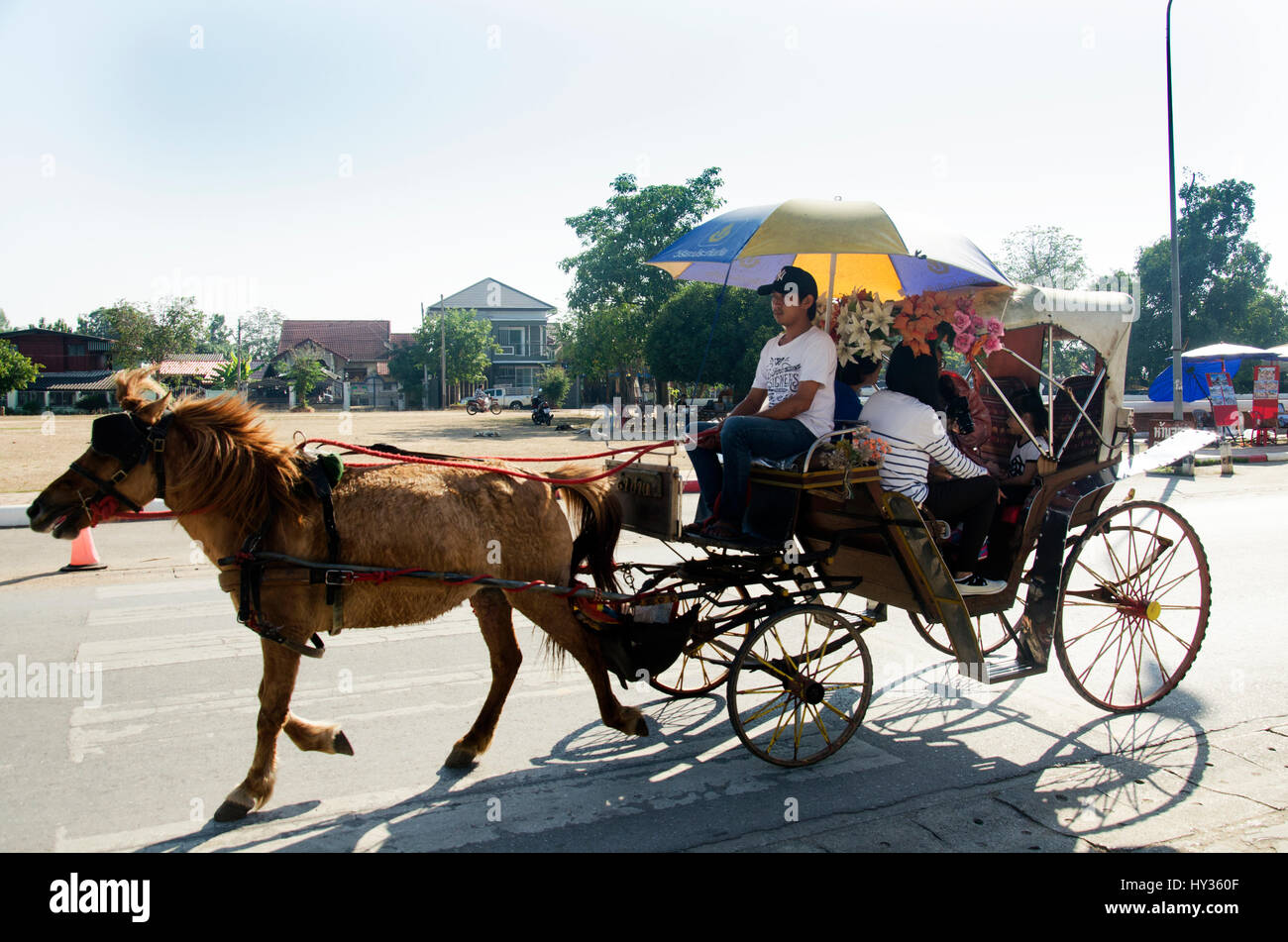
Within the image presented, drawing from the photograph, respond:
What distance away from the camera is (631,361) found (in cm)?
4234

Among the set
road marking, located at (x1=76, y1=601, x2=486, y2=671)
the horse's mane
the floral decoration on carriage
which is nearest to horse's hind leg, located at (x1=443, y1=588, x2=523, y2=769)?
the horse's mane

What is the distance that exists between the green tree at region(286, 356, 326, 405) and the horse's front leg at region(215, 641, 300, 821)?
57.9 metres

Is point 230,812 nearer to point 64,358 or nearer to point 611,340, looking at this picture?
point 611,340

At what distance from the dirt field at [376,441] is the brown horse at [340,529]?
313 inches

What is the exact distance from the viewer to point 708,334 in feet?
98.7

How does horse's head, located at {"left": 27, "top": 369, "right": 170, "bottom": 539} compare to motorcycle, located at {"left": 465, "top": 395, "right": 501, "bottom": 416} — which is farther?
motorcycle, located at {"left": 465, "top": 395, "right": 501, "bottom": 416}

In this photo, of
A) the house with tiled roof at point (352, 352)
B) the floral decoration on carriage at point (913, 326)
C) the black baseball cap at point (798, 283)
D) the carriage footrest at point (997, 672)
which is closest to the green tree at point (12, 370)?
the house with tiled roof at point (352, 352)

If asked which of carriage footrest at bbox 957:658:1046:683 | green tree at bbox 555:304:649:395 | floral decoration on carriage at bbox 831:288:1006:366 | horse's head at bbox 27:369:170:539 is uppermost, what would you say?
green tree at bbox 555:304:649:395

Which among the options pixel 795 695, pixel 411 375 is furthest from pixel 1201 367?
pixel 411 375

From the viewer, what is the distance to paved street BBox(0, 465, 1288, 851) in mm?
3789

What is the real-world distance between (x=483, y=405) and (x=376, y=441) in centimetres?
2217

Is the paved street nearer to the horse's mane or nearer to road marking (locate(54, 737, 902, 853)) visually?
road marking (locate(54, 737, 902, 853))

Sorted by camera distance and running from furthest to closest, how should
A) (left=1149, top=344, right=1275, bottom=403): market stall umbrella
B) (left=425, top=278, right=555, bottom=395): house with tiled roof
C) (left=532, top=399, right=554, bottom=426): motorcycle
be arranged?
(left=425, top=278, right=555, bottom=395): house with tiled roof → (left=532, top=399, right=554, bottom=426): motorcycle → (left=1149, top=344, right=1275, bottom=403): market stall umbrella
